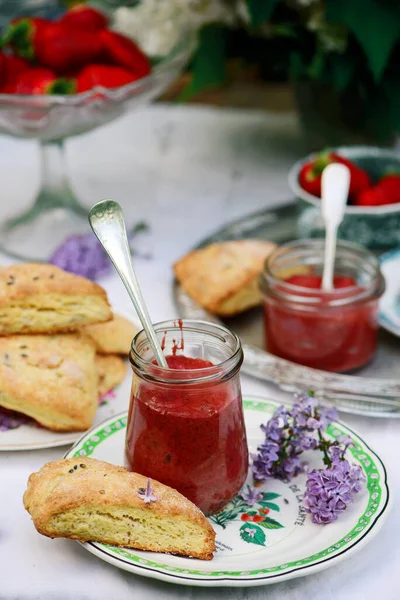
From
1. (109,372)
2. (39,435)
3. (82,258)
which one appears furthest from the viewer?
(82,258)

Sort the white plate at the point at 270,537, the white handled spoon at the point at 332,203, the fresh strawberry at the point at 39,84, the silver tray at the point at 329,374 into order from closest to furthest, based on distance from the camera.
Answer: the white plate at the point at 270,537, the silver tray at the point at 329,374, the white handled spoon at the point at 332,203, the fresh strawberry at the point at 39,84

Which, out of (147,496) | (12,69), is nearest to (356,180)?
(12,69)

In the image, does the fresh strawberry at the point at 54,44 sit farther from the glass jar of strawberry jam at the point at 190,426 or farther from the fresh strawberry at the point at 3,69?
the glass jar of strawberry jam at the point at 190,426

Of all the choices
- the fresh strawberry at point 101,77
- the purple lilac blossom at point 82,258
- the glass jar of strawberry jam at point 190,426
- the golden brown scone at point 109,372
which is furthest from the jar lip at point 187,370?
the fresh strawberry at point 101,77

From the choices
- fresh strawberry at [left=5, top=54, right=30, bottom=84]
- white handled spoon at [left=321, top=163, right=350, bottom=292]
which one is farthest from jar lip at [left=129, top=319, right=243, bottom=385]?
fresh strawberry at [left=5, top=54, right=30, bottom=84]

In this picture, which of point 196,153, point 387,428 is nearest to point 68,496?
point 387,428

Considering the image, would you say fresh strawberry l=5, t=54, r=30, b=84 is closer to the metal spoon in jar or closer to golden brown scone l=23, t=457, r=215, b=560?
the metal spoon in jar

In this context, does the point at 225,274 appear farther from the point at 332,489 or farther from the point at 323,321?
the point at 332,489
